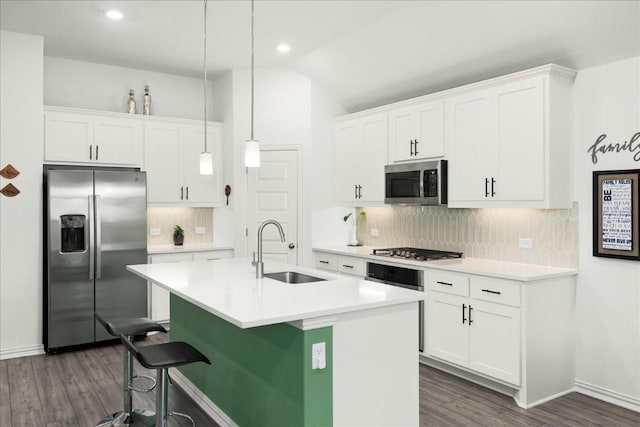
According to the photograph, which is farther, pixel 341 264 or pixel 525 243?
pixel 341 264

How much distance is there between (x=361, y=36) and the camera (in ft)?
15.2

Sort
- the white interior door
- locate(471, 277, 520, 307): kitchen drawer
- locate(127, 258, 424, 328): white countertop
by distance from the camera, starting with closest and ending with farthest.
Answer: locate(127, 258, 424, 328): white countertop < locate(471, 277, 520, 307): kitchen drawer < the white interior door

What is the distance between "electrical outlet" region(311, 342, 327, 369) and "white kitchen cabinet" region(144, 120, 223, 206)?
383cm

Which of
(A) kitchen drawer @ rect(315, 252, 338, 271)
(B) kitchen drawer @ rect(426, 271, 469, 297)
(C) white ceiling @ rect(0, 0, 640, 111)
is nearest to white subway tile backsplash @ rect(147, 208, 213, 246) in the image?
(A) kitchen drawer @ rect(315, 252, 338, 271)

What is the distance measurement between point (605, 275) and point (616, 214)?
46 cm

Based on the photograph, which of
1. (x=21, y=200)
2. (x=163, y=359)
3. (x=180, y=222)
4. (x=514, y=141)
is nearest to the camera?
(x=163, y=359)

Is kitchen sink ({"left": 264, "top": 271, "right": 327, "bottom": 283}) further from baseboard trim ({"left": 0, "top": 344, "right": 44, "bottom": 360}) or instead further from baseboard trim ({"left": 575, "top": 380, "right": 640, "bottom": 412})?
baseboard trim ({"left": 0, "top": 344, "right": 44, "bottom": 360})

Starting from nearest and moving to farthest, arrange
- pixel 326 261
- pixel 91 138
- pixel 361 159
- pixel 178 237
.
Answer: pixel 91 138 < pixel 361 159 < pixel 326 261 < pixel 178 237

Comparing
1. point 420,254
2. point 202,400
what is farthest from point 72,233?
point 420,254

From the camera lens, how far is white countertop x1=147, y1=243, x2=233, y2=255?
5.50 meters

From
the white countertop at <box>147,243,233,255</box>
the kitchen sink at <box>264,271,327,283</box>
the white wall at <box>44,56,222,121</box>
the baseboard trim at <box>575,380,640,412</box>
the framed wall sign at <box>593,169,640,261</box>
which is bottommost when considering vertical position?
the baseboard trim at <box>575,380,640,412</box>

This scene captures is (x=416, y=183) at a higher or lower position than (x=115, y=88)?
lower

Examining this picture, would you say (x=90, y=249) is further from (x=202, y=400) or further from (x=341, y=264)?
(x=341, y=264)

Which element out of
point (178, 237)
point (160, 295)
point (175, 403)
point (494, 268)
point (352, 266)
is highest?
point (178, 237)
